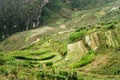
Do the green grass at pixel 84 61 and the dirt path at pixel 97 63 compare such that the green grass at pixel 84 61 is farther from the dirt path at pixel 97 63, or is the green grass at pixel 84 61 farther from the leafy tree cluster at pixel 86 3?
the leafy tree cluster at pixel 86 3

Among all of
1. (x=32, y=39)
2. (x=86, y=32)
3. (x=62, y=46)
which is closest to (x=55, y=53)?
(x=62, y=46)

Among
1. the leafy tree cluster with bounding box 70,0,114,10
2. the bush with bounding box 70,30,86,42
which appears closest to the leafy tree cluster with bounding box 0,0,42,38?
the leafy tree cluster with bounding box 70,0,114,10

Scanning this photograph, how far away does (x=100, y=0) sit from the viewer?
141m

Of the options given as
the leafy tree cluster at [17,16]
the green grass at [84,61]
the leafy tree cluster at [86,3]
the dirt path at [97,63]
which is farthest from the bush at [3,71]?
the leafy tree cluster at [86,3]

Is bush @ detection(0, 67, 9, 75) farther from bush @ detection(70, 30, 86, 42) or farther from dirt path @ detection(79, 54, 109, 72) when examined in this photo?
bush @ detection(70, 30, 86, 42)

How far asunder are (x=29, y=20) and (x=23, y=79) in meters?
91.8

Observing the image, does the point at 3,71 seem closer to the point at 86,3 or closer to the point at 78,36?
the point at 78,36

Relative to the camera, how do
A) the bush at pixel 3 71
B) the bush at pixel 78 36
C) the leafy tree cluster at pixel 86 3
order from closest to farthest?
the bush at pixel 3 71 < the bush at pixel 78 36 < the leafy tree cluster at pixel 86 3

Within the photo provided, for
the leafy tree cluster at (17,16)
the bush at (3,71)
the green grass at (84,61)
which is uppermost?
the bush at (3,71)

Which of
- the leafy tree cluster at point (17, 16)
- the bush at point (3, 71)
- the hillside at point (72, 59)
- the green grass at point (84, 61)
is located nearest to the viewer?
the hillside at point (72, 59)

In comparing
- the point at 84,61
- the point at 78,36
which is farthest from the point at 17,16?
the point at 84,61

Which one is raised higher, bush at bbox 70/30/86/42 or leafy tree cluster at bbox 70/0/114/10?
bush at bbox 70/30/86/42

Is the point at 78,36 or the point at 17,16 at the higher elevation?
the point at 78,36

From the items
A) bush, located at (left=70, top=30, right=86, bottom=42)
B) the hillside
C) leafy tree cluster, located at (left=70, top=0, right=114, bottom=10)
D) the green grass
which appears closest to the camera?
the hillside
